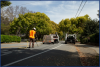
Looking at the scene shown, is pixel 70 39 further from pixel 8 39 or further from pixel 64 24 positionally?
pixel 8 39

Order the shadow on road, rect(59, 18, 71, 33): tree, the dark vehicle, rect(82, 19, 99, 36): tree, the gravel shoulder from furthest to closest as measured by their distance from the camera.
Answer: rect(82, 19, 99, 36): tree, the gravel shoulder, the shadow on road, the dark vehicle, rect(59, 18, 71, 33): tree

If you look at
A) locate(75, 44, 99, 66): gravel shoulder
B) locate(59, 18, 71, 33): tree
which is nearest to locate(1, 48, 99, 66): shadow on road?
locate(75, 44, 99, 66): gravel shoulder

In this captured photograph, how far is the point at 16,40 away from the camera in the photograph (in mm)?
39438

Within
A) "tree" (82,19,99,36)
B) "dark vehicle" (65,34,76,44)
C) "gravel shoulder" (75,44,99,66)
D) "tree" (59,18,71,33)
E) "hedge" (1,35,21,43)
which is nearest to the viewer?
"tree" (59,18,71,33)

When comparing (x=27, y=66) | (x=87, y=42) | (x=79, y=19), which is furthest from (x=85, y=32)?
(x=27, y=66)

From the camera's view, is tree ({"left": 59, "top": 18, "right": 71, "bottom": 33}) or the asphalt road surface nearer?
tree ({"left": 59, "top": 18, "right": 71, "bottom": 33})

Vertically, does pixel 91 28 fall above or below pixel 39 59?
above

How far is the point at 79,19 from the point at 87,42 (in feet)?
69.5

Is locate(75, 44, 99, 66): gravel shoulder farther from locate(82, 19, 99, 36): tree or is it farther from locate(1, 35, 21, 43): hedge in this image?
locate(1, 35, 21, 43): hedge

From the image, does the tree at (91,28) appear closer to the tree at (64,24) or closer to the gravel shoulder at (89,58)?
the gravel shoulder at (89,58)

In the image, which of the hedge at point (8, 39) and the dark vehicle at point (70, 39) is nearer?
the dark vehicle at point (70, 39)

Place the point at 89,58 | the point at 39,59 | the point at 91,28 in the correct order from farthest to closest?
the point at 91,28, the point at 89,58, the point at 39,59

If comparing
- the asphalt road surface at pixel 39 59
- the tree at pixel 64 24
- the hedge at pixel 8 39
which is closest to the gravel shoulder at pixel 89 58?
the asphalt road surface at pixel 39 59

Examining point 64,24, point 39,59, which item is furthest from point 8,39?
point 64,24
